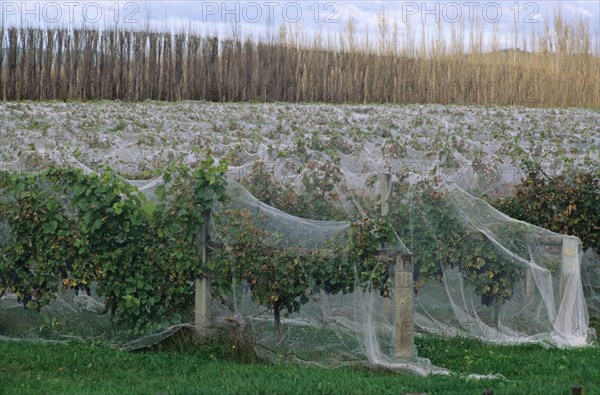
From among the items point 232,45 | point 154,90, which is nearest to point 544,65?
point 232,45

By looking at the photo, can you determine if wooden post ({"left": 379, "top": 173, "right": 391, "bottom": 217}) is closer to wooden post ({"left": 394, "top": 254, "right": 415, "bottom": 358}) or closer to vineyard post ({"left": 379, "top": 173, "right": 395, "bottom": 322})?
vineyard post ({"left": 379, "top": 173, "right": 395, "bottom": 322})

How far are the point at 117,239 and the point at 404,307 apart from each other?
6.73ft

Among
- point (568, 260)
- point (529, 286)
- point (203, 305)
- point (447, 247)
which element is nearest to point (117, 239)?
point (203, 305)

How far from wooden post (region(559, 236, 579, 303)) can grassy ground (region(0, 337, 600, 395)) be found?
22.2 inches

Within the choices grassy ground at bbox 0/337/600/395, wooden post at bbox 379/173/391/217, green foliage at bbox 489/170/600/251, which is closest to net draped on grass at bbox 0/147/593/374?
wooden post at bbox 379/173/391/217

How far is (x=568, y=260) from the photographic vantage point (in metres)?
6.22

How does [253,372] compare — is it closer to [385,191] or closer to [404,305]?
[404,305]

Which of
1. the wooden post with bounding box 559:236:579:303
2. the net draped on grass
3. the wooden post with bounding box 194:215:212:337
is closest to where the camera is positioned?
the net draped on grass

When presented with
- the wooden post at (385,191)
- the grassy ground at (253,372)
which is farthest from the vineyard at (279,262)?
the grassy ground at (253,372)

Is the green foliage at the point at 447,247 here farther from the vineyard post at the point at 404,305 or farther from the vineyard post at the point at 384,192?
the vineyard post at the point at 404,305

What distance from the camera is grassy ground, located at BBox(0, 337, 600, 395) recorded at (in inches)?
188

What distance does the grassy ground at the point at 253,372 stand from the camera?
479cm

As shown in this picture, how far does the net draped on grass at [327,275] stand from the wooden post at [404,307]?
0.04m

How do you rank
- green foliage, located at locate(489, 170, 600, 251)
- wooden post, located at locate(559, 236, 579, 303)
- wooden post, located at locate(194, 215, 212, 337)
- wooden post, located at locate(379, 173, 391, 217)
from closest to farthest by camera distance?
1. wooden post, located at locate(194, 215, 212, 337)
2. wooden post, located at locate(379, 173, 391, 217)
3. wooden post, located at locate(559, 236, 579, 303)
4. green foliage, located at locate(489, 170, 600, 251)
